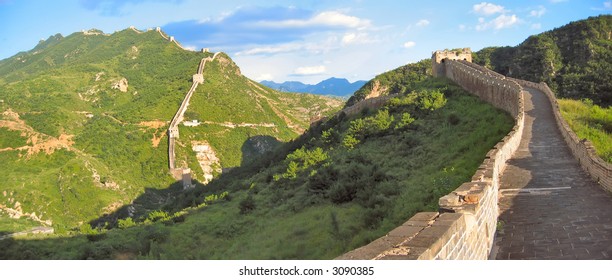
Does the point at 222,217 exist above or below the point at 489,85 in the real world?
below

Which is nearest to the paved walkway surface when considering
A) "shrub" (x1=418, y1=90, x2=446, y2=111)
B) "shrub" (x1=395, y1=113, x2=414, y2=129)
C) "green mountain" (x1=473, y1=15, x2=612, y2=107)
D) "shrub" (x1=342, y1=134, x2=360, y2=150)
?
"shrub" (x1=395, y1=113, x2=414, y2=129)

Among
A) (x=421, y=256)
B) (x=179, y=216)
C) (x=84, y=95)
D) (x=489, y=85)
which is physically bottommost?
(x=179, y=216)

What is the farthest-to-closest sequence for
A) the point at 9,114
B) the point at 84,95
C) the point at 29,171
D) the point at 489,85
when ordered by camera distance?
the point at 84,95
the point at 9,114
the point at 29,171
the point at 489,85

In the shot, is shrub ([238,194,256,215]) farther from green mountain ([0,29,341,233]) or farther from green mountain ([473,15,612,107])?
green mountain ([473,15,612,107])

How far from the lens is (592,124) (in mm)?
18062

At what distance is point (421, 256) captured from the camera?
398cm

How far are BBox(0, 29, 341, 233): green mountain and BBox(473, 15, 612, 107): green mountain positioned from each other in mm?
36927

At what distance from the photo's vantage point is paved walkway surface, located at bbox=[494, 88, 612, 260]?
6.45m

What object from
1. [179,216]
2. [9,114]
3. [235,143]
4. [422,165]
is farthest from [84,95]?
[422,165]

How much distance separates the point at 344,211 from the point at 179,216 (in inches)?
404

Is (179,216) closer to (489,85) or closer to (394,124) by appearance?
(394,124)

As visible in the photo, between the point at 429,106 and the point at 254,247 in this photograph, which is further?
the point at 429,106

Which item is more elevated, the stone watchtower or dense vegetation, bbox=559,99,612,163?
the stone watchtower

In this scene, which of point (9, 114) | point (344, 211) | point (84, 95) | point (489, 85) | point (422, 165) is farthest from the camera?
point (84, 95)
